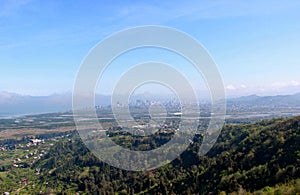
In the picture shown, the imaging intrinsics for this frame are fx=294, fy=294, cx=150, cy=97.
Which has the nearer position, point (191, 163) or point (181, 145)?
point (181, 145)

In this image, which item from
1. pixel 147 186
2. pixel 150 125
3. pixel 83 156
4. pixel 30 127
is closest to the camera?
pixel 147 186

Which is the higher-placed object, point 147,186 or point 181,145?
point 181,145

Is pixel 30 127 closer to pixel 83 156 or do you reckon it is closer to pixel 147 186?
pixel 83 156

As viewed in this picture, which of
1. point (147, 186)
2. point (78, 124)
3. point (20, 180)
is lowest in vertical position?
point (20, 180)

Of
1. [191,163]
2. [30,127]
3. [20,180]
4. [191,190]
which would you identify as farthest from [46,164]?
[30,127]

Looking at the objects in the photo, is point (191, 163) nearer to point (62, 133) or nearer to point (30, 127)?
point (62, 133)

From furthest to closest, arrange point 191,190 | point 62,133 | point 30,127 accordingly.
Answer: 1. point 30,127
2. point 62,133
3. point 191,190
